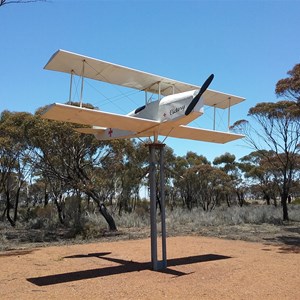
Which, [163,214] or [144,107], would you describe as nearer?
[163,214]

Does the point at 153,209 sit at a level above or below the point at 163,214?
above

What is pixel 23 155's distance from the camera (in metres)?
21.0

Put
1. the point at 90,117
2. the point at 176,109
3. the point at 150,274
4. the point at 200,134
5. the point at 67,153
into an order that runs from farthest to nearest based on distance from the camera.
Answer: the point at 67,153 → the point at 200,134 → the point at 176,109 → the point at 90,117 → the point at 150,274

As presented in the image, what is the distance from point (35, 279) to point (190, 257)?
4.71 meters

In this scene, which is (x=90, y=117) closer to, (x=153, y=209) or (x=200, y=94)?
(x=200, y=94)

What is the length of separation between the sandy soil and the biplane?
12.0 feet

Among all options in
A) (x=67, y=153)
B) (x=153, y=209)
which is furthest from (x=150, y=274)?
(x=67, y=153)

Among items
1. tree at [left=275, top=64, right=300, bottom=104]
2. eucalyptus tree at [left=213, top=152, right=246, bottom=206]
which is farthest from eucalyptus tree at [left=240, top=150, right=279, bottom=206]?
tree at [left=275, top=64, right=300, bottom=104]

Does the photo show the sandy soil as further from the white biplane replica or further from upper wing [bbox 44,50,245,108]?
upper wing [bbox 44,50,245,108]

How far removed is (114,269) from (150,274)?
1.05m

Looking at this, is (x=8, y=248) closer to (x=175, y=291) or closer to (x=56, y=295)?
(x=56, y=295)

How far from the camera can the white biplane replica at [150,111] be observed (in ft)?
29.0

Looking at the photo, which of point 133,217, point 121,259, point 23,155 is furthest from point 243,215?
point 121,259

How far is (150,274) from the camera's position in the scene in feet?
27.6
